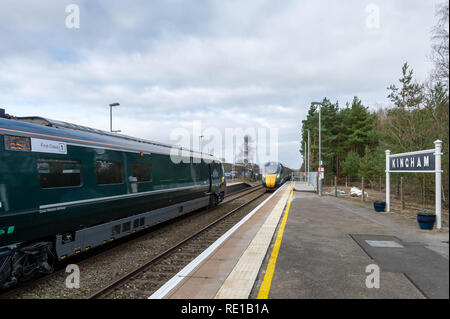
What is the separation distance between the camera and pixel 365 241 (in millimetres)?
7738

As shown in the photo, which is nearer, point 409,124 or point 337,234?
point 337,234

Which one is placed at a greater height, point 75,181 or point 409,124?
point 409,124

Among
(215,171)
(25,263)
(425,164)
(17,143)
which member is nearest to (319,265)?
(25,263)

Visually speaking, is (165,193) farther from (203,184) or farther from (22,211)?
(22,211)

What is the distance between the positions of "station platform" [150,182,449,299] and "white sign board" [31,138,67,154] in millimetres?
3810

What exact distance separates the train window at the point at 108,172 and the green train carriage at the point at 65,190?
3 cm

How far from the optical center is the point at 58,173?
6203 mm

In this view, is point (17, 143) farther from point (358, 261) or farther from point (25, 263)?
point (358, 261)

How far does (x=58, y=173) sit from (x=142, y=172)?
3460 mm

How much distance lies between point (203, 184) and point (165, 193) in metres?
4.55

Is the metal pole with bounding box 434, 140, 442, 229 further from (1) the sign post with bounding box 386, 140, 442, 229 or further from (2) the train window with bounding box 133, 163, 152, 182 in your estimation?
(2) the train window with bounding box 133, 163, 152, 182

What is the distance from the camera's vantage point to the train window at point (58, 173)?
5.82 metres
